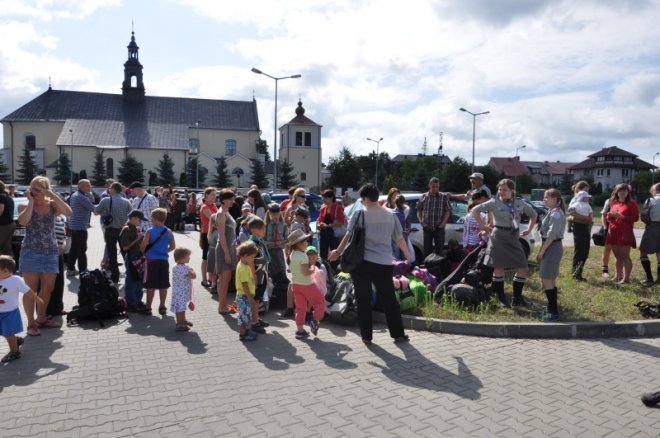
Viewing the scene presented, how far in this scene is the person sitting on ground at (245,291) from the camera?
654 centimetres

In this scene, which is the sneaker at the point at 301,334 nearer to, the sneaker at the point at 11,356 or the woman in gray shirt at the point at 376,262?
the woman in gray shirt at the point at 376,262

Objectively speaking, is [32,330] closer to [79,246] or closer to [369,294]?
[369,294]

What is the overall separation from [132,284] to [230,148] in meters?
79.0

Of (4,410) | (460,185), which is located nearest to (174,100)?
(460,185)

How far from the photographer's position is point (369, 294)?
6.39m

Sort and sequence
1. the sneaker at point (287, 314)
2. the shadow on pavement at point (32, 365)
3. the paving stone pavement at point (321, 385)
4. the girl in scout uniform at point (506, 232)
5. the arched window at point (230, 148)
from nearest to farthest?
the paving stone pavement at point (321, 385) → the shadow on pavement at point (32, 365) → the girl in scout uniform at point (506, 232) → the sneaker at point (287, 314) → the arched window at point (230, 148)

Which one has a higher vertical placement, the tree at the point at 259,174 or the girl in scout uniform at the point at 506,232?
the tree at the point at 259,174

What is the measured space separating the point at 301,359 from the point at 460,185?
193 ft

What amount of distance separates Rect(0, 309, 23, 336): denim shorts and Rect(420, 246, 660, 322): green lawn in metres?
4.84

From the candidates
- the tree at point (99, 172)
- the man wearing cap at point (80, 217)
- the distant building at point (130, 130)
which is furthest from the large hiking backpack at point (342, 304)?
the tree at point (99, 172)

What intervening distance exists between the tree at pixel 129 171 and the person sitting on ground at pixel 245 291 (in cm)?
6757

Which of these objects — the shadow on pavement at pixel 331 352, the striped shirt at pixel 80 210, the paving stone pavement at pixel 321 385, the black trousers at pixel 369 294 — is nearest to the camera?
the paving stone pavement at pixel 321 385


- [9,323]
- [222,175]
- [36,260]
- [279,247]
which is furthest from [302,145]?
[9,323]

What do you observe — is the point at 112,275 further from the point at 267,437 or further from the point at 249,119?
the point at 249,119
